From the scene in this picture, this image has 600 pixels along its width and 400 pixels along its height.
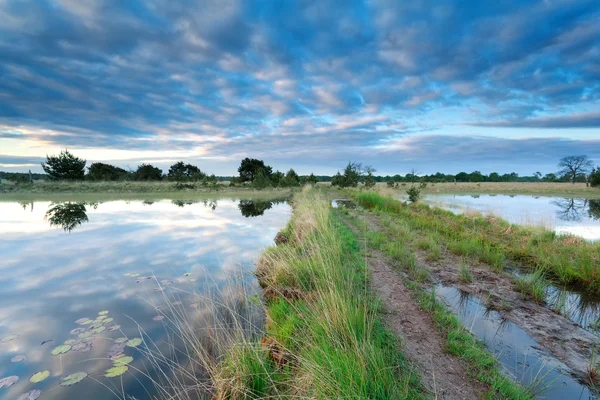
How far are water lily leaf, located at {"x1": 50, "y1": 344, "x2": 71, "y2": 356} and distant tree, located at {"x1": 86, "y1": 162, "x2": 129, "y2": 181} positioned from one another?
58.1 meters

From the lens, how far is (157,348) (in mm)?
3988

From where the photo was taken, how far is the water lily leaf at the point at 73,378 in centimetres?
336

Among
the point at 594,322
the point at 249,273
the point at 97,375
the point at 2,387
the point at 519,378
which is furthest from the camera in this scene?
the point at 249,273

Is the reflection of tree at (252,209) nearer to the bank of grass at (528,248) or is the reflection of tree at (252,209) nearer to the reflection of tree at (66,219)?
the reflection of tree at (66,219)

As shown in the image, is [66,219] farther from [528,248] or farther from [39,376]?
[528,248]

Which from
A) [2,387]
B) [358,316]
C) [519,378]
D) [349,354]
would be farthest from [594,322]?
[2,387]

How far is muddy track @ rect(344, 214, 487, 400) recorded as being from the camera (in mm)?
2633

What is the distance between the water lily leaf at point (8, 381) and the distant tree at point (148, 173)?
6066 centimetres

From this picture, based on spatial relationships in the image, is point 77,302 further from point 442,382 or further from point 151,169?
point 151,169

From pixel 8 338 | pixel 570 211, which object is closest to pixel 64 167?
pixel 8 338

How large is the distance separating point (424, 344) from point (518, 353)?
4.17 ft

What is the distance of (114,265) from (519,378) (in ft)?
30.0

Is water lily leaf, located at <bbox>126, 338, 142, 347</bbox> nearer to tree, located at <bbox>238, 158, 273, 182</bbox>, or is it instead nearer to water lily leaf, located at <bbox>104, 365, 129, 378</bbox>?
water lily leaf, located at <bbox>104, 365, 129, 378</bbox>

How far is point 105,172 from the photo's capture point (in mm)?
57469
